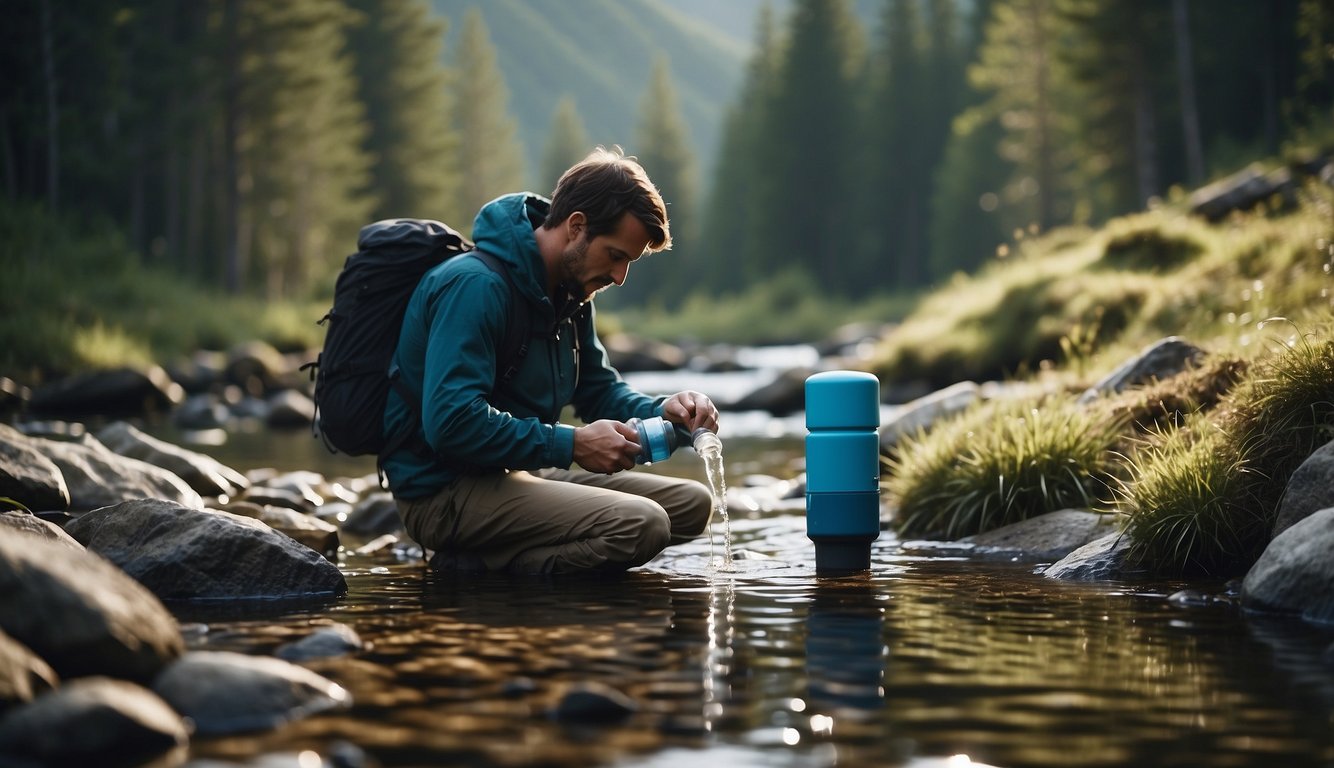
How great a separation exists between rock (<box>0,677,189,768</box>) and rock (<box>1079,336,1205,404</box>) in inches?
259

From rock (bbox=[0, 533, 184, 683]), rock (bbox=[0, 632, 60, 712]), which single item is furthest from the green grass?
rock (bbox=[0, 632, 60, 712])

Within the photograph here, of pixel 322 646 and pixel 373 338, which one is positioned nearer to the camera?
pixel 322 646

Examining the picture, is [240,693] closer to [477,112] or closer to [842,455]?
[842,455]

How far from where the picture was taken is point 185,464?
9602 mm

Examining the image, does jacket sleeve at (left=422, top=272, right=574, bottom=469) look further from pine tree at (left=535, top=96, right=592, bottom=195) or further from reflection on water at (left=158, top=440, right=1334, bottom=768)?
pine tree at (left=535, top=96, right=592, bottom=195)

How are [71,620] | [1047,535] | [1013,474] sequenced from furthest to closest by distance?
[1013,474] → [1047,535] → [71,620]

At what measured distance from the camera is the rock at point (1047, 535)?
6895mm

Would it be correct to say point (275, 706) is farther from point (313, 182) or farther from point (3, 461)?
point (313, 182)

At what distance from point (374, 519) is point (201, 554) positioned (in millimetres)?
2694

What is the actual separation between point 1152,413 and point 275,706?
18.6ft

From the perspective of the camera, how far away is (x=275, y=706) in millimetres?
3635

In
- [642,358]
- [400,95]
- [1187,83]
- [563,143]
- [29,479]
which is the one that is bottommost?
[29,479]

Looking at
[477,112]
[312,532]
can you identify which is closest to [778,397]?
[312,532]

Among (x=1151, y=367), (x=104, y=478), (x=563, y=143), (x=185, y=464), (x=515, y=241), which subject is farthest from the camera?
(x=563, y=143)
